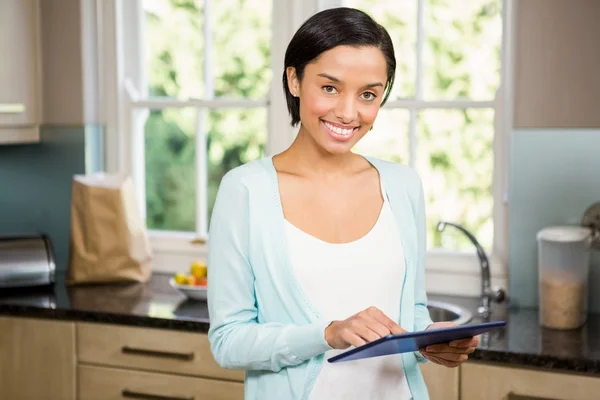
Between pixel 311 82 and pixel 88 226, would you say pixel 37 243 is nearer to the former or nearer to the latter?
pixel 88 226

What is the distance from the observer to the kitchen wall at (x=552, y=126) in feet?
8.32

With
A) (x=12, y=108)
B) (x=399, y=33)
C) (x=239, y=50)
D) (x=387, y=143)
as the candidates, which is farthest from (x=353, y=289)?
(x=239, y=50)

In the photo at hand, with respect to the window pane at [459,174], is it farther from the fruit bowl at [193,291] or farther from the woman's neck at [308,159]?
Result: the woman's neck at [308,159]

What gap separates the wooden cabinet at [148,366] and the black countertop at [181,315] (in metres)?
0.04

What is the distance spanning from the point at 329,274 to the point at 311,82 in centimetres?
32

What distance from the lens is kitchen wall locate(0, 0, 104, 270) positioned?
3.24 metres

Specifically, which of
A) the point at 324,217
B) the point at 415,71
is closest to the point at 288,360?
the point at 324,217

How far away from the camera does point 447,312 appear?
8.73 feet

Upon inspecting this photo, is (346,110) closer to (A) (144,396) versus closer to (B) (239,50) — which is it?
(A) (144,396)

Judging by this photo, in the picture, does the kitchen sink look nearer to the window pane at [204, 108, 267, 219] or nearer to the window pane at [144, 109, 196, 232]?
the window pane at [204, 108, 267, 219]

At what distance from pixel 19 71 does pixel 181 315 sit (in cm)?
115

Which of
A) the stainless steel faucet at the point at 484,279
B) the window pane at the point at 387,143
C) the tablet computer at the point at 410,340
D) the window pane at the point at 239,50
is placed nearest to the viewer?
the tablet computer at the point at 410,340

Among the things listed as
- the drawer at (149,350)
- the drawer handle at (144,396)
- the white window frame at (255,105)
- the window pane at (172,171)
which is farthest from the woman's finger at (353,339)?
the window pane at (172,171)

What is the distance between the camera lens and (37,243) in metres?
3.02
